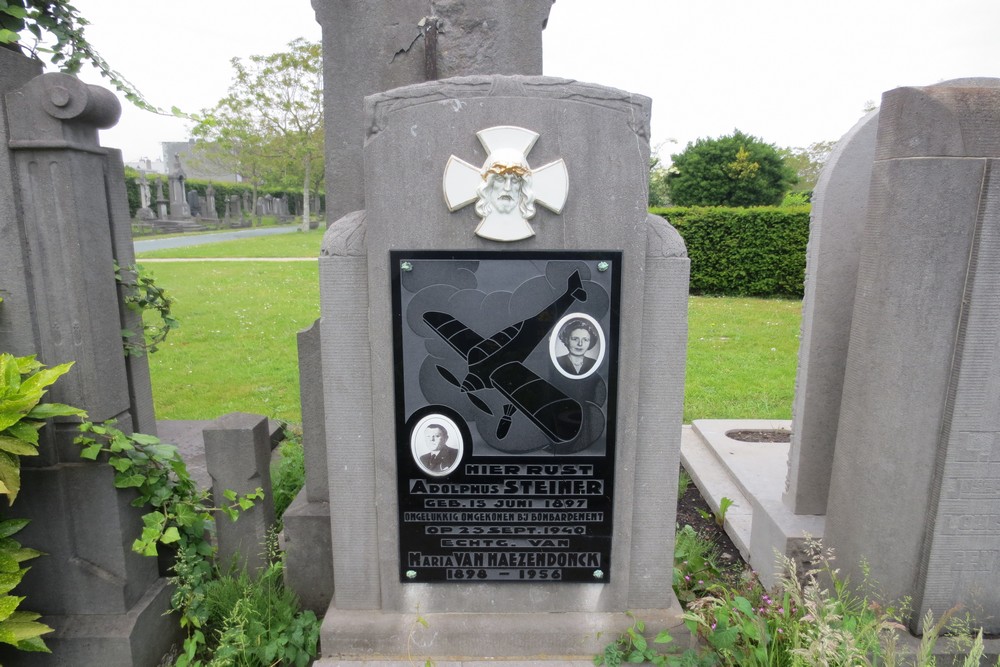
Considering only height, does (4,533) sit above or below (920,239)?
below

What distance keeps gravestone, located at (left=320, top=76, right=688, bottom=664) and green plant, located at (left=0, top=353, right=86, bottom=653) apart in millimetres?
999

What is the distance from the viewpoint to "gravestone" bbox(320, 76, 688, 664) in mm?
2074

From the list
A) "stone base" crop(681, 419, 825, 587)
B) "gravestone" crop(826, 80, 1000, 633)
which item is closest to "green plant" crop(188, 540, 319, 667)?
"stone base" crop(681, 419, 825, 587)

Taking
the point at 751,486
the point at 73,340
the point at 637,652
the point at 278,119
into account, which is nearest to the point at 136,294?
the point at 73,340

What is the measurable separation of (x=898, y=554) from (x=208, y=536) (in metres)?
3.21

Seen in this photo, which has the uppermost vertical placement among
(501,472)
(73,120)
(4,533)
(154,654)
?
(73,120)

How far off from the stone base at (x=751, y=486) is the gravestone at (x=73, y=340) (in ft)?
9.12

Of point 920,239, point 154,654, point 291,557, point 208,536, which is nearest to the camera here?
point 920,239

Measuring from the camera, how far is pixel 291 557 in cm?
287

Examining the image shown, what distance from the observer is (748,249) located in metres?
13.0

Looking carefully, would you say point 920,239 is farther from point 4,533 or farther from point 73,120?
point 4,533

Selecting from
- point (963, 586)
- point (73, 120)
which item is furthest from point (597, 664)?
point (73, 120)

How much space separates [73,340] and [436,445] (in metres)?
1.48

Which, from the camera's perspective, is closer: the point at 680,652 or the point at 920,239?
the point at 920,239
